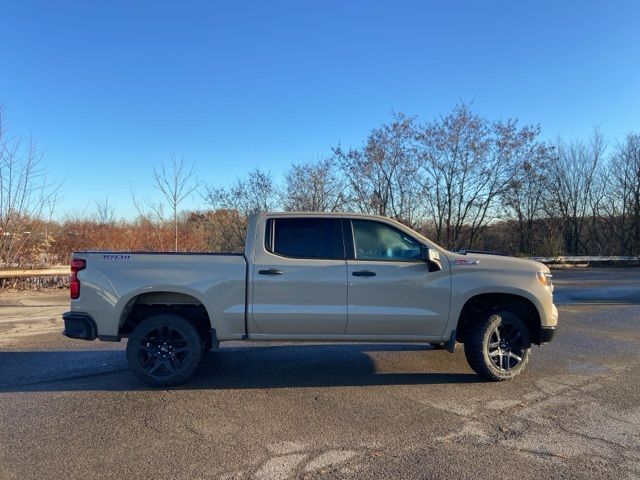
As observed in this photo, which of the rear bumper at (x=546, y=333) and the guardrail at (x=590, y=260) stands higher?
the guardrail at (x=590, y=260)

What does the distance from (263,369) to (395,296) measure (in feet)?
6.85

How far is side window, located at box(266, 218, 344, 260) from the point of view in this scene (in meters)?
5.73

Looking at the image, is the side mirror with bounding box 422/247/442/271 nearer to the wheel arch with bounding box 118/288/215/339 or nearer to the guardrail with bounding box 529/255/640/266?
the wheel arch with bounding box 118/288/215/339

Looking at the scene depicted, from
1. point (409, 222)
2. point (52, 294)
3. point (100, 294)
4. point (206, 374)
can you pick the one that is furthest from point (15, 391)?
point (409, 222)

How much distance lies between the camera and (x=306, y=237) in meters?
5.83

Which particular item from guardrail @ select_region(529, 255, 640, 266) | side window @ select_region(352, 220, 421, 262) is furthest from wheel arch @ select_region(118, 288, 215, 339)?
guardrail @ select_region(529, 255, 640, 266)

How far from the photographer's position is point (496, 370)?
5734mm

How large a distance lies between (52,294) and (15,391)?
32.9 feet

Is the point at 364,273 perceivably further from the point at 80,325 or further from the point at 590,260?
the point at 590,260

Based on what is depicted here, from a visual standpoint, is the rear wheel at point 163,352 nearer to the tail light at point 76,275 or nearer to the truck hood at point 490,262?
the tail light at point 76,275

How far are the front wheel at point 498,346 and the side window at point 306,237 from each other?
1.85 metres

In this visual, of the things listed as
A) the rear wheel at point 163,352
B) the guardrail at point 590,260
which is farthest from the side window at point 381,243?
the guardrail at point 590,260

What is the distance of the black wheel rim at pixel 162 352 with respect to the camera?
5582mm

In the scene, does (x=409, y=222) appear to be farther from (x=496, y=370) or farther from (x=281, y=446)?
(x=281, y=446)
